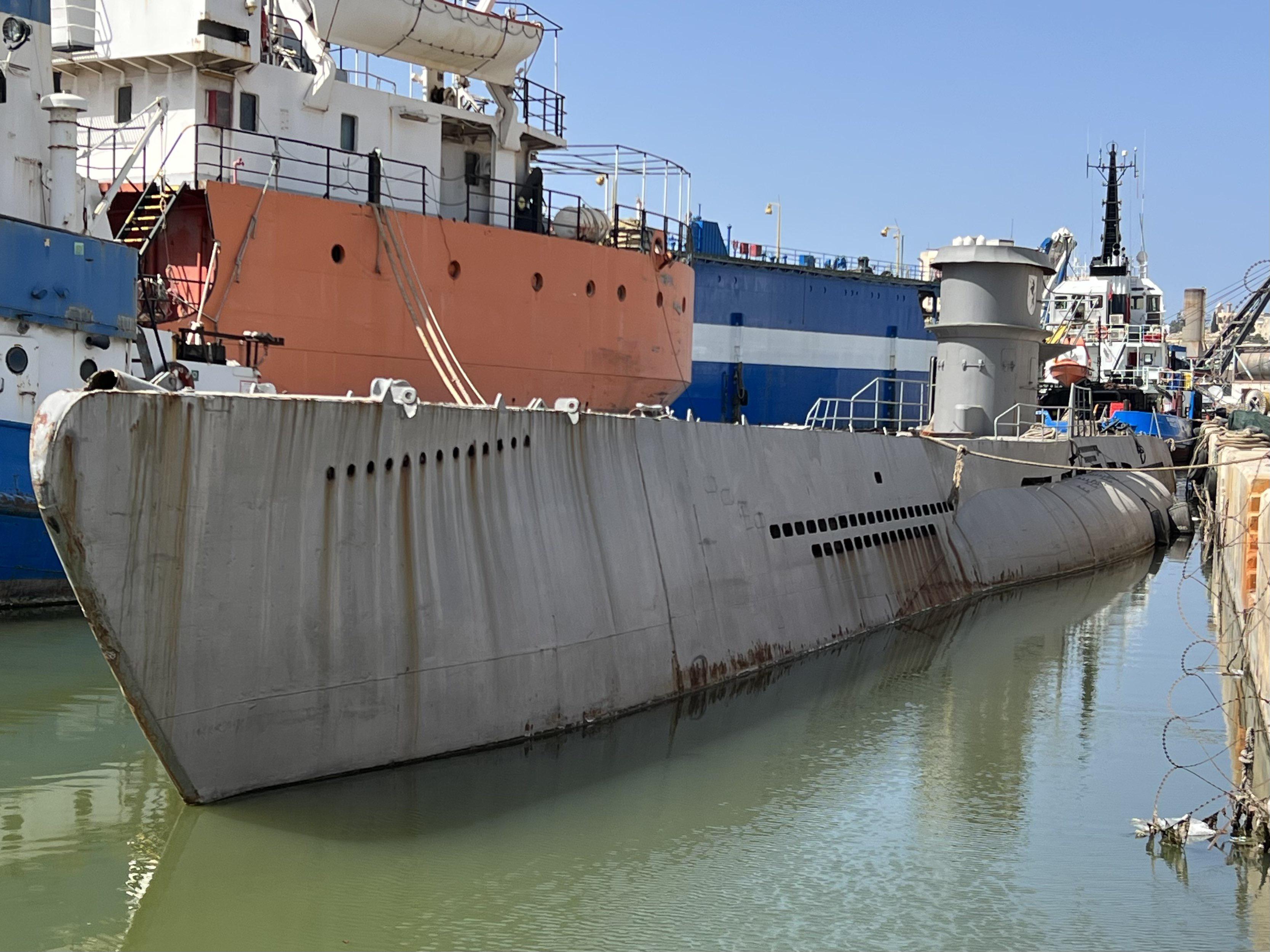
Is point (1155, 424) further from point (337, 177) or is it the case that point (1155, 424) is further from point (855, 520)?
point (337, 177)

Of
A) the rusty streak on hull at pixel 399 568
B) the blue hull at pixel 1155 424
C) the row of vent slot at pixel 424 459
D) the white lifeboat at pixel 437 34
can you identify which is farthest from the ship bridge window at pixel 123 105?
the blue hull at pixel 1155 424

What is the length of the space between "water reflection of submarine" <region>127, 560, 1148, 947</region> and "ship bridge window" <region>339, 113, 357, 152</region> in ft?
31.5

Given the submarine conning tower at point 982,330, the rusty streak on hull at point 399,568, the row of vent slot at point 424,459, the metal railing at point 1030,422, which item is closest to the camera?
the rusty streak on hull at point 399,568

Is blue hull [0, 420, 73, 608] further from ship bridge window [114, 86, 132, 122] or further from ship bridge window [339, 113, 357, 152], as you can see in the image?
ship bridge window [339, 113, 357, 152]

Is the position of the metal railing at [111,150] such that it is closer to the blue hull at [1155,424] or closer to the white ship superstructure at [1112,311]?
the blue hull at [1155,424]

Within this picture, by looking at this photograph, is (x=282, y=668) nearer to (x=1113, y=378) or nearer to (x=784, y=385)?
(x=784, y=385)

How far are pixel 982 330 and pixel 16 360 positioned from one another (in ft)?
47.8

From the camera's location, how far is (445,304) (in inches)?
714

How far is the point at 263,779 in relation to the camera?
27.7ft

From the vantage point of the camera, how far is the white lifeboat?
17766mm

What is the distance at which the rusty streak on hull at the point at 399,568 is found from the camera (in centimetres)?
779

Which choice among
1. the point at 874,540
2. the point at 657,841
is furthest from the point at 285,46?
the point at 657,841

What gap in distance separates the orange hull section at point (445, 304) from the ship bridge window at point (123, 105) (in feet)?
9.52

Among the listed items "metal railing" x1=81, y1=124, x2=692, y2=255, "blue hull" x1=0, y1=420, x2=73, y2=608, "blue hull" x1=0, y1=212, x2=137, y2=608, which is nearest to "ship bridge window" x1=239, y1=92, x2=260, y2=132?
"metal railing" x1=81, y1=124, x2=692, y2=255
